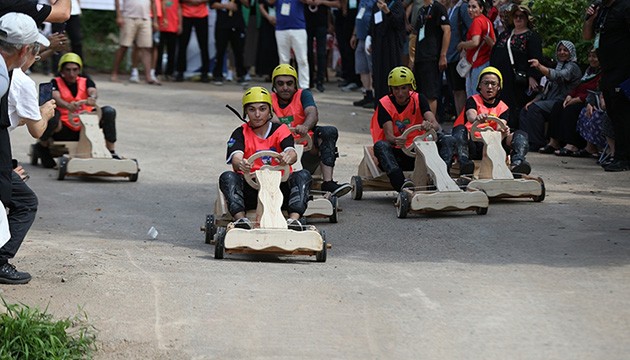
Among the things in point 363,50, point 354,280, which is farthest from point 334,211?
point 363,50

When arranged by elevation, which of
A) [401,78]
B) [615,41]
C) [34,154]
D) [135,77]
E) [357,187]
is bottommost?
[135,77]

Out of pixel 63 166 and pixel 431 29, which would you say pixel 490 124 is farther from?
pixel 63 166

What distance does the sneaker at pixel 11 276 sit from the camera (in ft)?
28.2

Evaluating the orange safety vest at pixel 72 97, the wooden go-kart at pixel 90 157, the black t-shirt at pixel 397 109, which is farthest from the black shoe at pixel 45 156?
the black t-shirt at pixel 397 109

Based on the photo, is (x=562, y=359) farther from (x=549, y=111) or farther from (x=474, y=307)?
(x=549, y=111)

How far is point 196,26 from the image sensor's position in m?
24.6

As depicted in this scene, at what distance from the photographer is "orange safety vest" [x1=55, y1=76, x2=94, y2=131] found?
15.5 m

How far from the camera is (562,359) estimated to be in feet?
22.8

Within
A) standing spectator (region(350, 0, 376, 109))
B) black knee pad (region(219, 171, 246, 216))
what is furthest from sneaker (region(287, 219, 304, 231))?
standing spectator (region(350, 0, 376, 109))

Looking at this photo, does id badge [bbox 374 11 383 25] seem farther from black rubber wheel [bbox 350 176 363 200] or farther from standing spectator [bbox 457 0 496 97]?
black rubber wheel [bbox 350 176 363 200]

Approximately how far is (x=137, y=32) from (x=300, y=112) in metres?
11.5

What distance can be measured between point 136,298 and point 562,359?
297cm

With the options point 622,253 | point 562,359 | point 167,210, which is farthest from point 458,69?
point 562,359

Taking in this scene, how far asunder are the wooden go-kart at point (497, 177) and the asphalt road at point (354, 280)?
0.18 m
